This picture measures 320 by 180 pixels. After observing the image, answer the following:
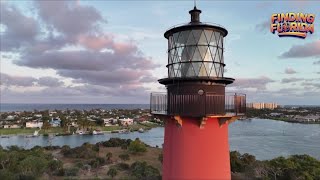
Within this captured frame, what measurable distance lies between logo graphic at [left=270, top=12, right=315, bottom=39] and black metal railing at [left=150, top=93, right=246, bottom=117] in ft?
30.6

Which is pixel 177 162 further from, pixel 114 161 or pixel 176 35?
pixel 114 161

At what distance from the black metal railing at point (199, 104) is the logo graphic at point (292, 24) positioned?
367 inches

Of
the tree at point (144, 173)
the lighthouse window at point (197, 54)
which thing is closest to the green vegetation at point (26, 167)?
the tree at point (144, 173)

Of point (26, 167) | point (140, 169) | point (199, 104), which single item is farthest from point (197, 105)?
point (26, 167)

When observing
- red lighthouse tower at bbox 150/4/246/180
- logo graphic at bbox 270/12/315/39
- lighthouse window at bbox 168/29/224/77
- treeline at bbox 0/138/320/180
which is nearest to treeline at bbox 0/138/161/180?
treeline at bbox 0/138/320/180

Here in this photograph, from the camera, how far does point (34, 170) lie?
25.8 m

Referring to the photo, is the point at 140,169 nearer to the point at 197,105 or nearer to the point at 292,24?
the point at 292,24

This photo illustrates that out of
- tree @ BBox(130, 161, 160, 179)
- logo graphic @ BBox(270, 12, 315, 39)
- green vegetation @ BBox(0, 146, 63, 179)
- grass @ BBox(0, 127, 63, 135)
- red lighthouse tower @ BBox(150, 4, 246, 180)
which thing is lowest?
grass @ BBox(0, 127, 63, 135)

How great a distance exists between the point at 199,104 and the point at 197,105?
0.04 m

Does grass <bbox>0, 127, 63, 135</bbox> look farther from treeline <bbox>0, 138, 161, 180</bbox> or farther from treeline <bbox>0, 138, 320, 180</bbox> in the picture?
treeline <bbox>0, 138, 320, 180</bbox>

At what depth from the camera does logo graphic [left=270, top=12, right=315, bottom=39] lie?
558 inches

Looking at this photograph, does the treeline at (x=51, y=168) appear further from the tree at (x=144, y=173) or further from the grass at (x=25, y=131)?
the grass at (x=25, y=131)

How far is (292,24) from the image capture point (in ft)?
47.0

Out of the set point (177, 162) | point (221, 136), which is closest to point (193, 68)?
point (221, 136)
